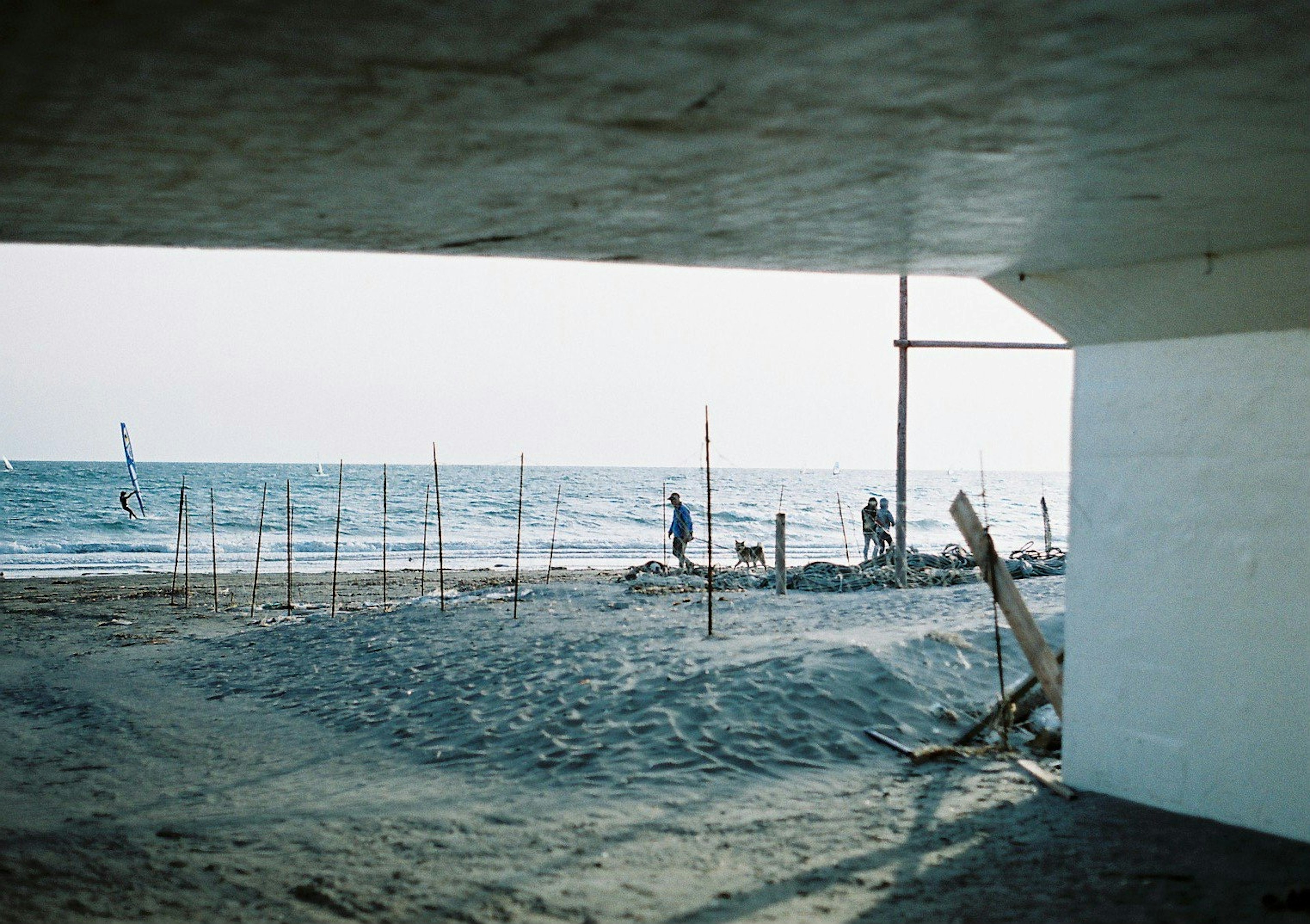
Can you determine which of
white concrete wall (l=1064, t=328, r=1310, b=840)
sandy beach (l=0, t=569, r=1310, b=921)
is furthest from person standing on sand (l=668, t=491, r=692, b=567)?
white concrete wall (l=1064, t=328, r=1310, b=840)

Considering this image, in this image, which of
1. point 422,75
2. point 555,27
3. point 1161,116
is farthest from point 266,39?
point 1161,116

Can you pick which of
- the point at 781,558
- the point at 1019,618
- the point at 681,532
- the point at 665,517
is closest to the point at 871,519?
the point at 681,532

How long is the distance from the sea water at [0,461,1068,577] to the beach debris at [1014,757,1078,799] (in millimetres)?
9874

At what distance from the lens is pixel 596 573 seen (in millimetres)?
26750

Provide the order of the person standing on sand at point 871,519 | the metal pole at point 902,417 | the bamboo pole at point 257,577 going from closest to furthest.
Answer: the metal pole at point 902,417 < the bamboo pole at point 257,577 < the person standing on sand at point 871,519

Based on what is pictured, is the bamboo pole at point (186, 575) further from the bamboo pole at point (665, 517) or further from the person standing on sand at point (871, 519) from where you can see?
the person standing on sand at point (871, 519)

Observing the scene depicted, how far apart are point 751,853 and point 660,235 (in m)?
3.18

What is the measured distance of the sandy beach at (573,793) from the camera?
500 centimetres

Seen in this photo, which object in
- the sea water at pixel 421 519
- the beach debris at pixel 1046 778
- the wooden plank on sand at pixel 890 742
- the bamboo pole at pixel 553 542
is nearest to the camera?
the beach debris at pixel 1046 778

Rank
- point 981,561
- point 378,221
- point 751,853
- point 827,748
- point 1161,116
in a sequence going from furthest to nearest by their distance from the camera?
point 827,748 < point 981,561 < point 751,853 < point 378,221 < point 1161,116

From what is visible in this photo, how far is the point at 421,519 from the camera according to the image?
5069cm

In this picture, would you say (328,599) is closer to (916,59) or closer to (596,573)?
(596,573)

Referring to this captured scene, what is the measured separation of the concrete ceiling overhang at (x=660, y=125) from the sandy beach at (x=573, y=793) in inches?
119

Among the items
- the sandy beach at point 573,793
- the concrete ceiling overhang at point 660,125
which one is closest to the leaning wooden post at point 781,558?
the sandy beach at point 573,793
